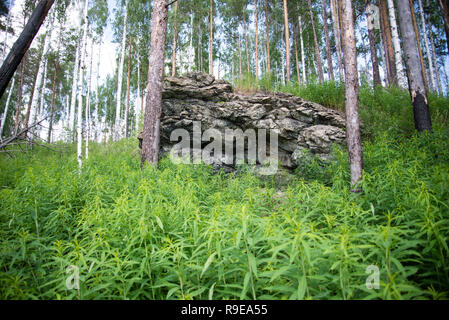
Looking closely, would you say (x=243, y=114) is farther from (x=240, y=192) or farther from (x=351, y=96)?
(x=240, y=192)

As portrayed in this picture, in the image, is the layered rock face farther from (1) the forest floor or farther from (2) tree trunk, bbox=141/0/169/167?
(1) the forest floor

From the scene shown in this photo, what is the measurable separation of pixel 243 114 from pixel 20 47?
5.67 m

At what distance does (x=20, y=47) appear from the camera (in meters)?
3.68

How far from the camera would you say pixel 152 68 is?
6.69 m

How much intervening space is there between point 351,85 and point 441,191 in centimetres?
275

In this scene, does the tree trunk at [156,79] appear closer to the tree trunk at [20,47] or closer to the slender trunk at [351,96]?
the tree trunk at [20,47]

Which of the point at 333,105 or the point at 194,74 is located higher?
the point at 194,74

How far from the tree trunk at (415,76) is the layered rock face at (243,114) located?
1.84 meters

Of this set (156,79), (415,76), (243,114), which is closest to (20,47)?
(156,79)

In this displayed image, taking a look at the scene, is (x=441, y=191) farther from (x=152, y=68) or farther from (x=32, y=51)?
(x=32, y=51)

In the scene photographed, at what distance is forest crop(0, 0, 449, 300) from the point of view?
1.69 meters

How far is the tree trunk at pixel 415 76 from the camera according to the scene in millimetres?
5703

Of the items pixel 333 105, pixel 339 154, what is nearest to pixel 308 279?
pixel 339 154

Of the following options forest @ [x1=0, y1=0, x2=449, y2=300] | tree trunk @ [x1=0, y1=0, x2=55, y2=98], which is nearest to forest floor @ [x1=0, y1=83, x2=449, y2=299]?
forest @ [x1=0, y1=0, x2=449, y2=300]
